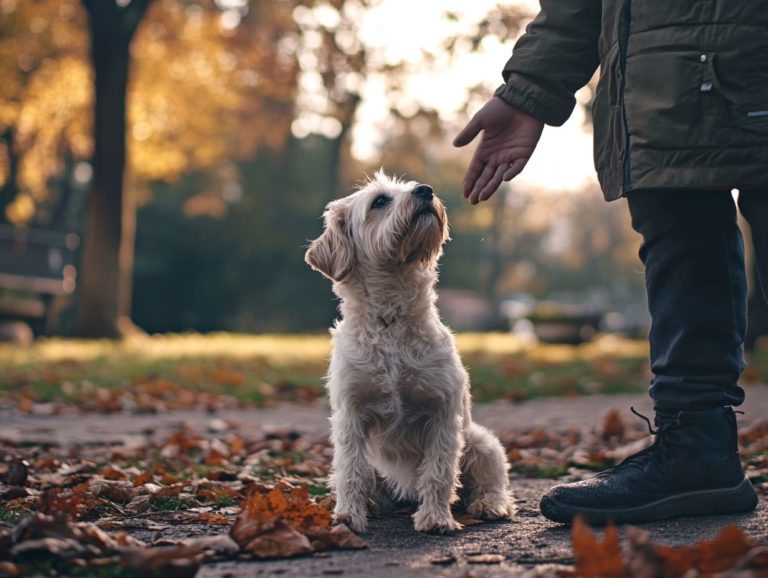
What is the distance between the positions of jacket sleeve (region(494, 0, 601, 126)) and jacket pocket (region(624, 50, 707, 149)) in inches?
15.4

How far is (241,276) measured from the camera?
139 ft

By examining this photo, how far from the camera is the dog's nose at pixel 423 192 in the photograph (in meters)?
4.45

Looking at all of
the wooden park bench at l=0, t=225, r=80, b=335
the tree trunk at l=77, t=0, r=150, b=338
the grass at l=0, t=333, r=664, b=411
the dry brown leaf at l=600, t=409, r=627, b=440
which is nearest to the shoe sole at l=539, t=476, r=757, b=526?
the dry brown leaf at l=600, t=409, r=627, b=440

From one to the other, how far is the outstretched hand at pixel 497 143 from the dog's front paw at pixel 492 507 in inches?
50.8

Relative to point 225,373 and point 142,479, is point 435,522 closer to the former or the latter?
point 142,479

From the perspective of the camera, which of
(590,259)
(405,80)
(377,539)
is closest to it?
(377,539)

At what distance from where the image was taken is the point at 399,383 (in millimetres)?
3916

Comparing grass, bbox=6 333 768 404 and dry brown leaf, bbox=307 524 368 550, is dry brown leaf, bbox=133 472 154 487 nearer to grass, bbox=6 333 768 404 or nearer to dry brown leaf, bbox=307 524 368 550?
dry brown leaf, bbox=307 524 368 550

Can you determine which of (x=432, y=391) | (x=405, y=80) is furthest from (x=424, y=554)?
(x=405, y=80)

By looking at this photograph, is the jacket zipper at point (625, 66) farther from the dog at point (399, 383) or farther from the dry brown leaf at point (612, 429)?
the dry brown leaf at point (612, 429)

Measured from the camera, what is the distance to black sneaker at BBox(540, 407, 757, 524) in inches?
141

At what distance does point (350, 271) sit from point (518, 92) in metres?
1.14

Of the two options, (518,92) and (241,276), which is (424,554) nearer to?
(518,92)

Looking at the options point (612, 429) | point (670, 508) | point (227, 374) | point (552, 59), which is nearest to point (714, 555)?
point (670, 508)
